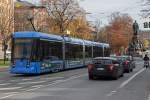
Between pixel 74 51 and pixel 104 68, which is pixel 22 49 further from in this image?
pixel 74 51

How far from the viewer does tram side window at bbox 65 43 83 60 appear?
141 feet

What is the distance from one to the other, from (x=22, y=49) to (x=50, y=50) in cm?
342

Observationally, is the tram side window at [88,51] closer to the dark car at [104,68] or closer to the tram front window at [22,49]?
the tram front window at [22,49]

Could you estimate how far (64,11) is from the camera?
80.1 meters

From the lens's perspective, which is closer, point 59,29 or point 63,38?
point 63,38

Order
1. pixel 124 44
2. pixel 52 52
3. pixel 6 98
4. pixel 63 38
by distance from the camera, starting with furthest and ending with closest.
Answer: pixel 124 44
pixel 63 38
pixel 52 52
pixel 6 98

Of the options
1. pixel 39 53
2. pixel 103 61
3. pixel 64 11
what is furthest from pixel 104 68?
pixel 64 11

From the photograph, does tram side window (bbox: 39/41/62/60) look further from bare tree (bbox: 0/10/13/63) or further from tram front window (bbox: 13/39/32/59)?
bare tree (bbox: 0/10/13/63)

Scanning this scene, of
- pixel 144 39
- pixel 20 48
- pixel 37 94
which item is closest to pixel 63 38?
pixel 20 48

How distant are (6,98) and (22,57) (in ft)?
53.4

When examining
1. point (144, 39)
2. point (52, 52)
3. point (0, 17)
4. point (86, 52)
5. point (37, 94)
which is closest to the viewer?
point (37, 94)

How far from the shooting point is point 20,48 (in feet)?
110

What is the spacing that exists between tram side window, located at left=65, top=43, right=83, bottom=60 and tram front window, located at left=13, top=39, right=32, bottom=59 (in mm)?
9288

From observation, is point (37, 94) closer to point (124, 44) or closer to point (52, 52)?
point (52, 52)
